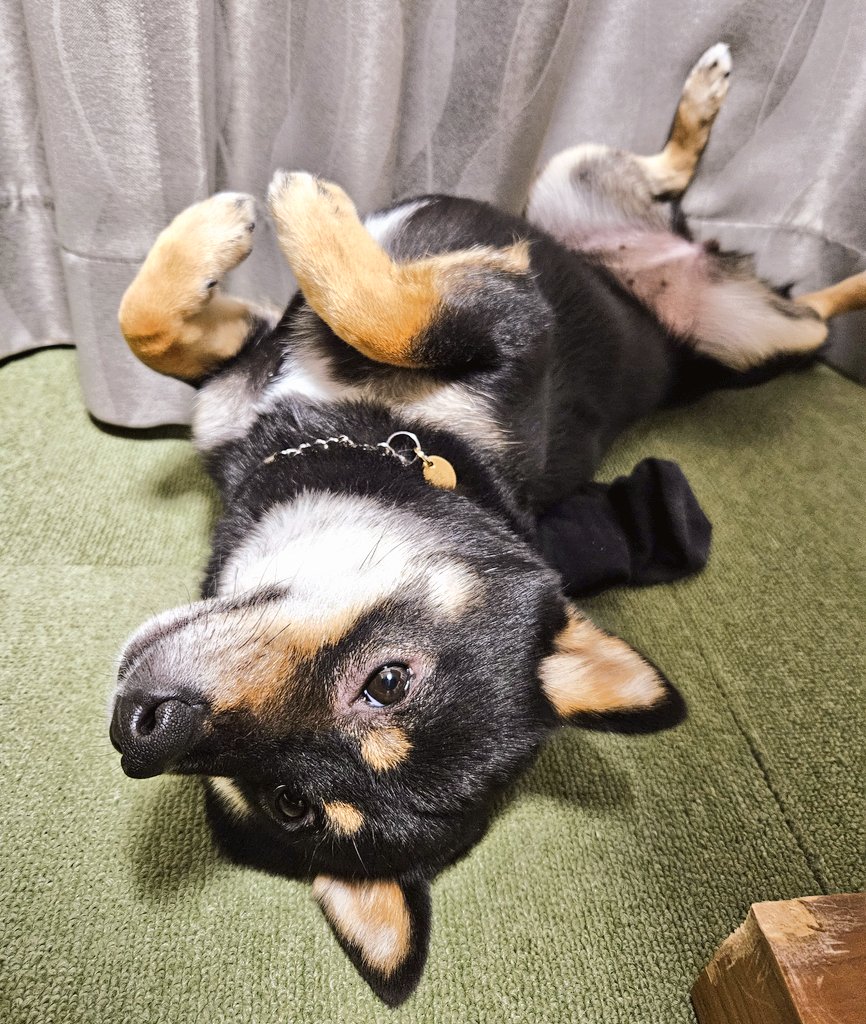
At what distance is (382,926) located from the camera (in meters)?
1.22

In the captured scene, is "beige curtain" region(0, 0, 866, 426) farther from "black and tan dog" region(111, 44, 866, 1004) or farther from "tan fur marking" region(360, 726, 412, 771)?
"tan fur marking" region(360, 726, 412, 771)

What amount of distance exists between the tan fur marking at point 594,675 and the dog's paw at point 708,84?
182cm

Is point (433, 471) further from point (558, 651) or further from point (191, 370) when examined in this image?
point (191, 370)

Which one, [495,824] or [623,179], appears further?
[623,179]

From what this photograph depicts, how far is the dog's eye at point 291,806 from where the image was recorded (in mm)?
1227

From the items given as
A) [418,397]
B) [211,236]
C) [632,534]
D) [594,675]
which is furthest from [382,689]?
[211,236]

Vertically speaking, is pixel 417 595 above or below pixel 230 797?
above

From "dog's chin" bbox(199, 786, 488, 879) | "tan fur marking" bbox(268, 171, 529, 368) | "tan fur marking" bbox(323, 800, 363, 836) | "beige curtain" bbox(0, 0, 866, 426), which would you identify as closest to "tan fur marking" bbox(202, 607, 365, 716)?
"tan fur marking" bbox(323, 800, 363, 836)

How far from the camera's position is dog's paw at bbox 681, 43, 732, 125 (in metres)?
2.10

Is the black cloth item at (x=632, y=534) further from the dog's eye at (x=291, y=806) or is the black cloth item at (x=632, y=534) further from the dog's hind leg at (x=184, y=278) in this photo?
the dog's hind leg at (x=184, y=278)

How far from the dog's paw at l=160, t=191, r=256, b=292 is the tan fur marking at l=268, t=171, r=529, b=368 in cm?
10

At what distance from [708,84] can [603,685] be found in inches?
77.9

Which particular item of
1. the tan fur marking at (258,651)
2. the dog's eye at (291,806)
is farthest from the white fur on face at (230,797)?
the tan fur marking at (258,651)

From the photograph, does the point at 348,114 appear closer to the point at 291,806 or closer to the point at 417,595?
the point at 417,595
